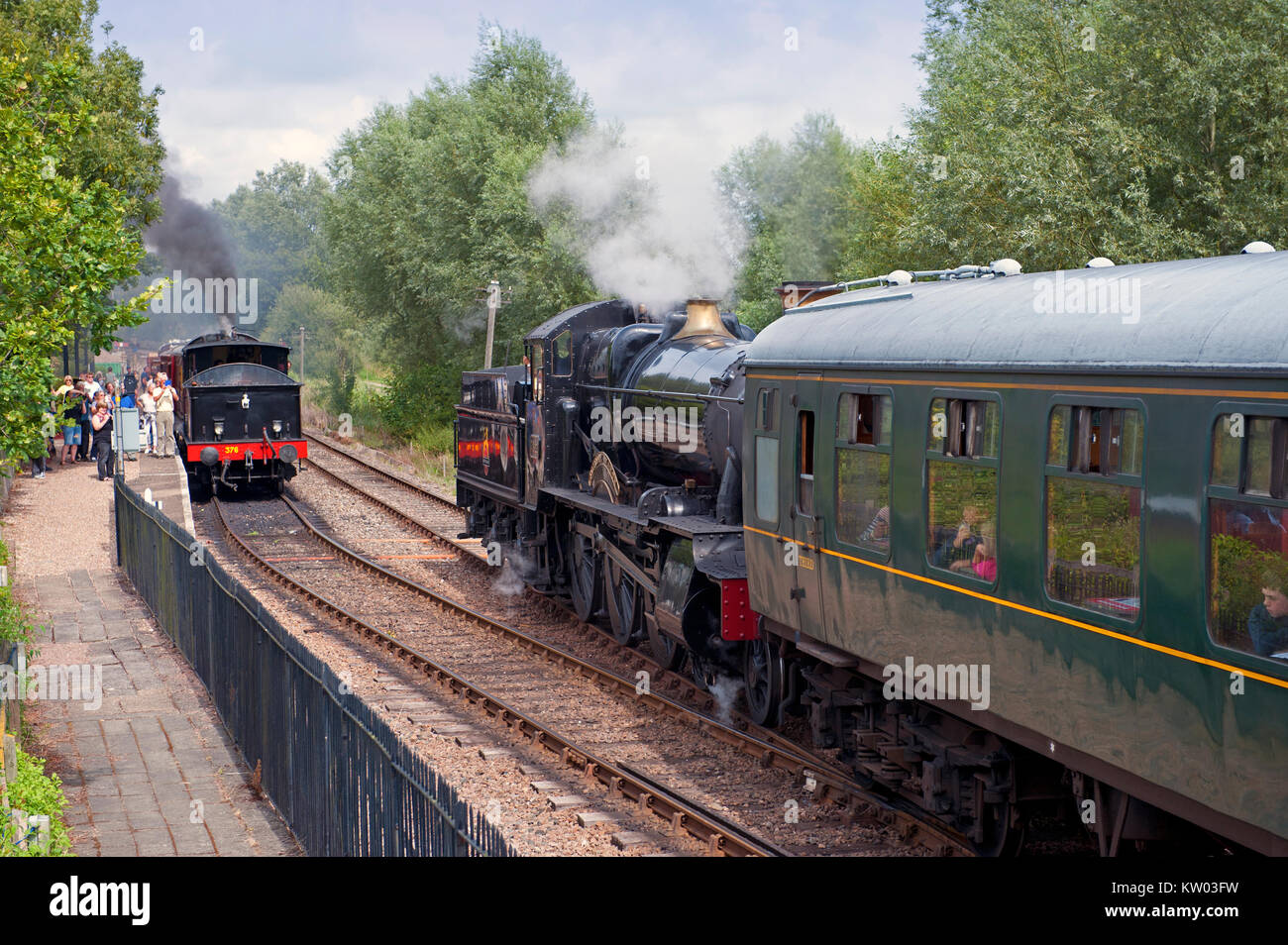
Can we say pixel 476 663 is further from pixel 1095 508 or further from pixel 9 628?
pixel 1095 508

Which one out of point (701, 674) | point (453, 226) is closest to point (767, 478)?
point (701, 674)

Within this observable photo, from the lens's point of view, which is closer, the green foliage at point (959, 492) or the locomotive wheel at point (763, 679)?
the green foliage at point (959, 492)

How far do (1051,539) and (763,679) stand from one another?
4836 millimetres

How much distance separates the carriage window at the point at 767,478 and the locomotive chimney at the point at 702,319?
4058 mm

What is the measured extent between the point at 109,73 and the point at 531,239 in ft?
38.9

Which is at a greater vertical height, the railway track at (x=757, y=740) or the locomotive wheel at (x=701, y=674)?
the locomotive wheel at (x=701, y=674)

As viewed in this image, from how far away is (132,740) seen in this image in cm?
973

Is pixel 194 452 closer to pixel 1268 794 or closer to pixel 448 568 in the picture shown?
pixel 448 568

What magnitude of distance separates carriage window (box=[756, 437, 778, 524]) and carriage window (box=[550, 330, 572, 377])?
5725mm

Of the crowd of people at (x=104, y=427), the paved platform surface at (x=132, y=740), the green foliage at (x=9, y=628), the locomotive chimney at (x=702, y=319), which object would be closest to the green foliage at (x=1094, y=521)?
the paved platform surface at (x=132, y=740)

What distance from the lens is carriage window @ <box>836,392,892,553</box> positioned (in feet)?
24.6

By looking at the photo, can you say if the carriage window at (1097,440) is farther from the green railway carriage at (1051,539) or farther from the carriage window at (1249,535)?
the carriage window at (1249,535)

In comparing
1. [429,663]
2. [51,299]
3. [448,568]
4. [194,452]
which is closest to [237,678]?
[429,663]

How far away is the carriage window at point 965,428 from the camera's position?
21.0 feet
